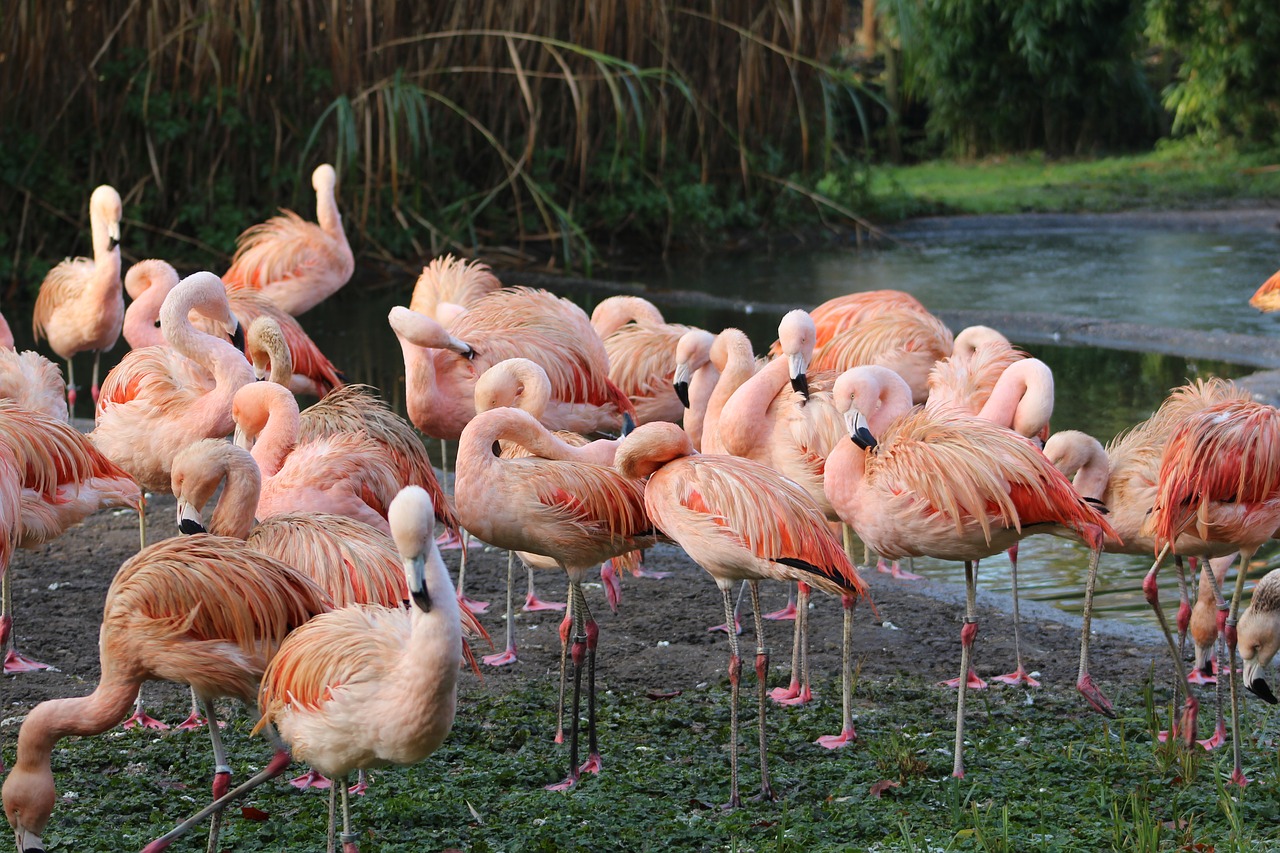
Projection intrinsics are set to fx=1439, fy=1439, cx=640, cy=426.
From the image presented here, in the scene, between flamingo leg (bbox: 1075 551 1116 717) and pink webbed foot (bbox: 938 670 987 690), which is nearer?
flamingo leg (bbox: 1075 551 1116 717)

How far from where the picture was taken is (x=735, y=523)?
12.4 ft

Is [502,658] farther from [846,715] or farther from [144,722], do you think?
[846,715]

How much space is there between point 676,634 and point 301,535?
1661 millimetres

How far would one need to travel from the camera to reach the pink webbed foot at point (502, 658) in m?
4.86

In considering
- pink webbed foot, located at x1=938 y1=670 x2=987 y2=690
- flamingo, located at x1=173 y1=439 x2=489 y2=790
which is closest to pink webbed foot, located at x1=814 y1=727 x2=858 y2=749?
pink webbed foot, located at x1=938 y1=670 x2=987 y2=690

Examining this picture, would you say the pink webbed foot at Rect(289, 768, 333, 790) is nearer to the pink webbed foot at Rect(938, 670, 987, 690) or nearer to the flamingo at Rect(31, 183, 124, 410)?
the pink webbed foot at Rect(938, 670, 987, 690)

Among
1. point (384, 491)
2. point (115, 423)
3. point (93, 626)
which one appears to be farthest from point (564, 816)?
point (115, 423)

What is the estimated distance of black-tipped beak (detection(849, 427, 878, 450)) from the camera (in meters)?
4.26

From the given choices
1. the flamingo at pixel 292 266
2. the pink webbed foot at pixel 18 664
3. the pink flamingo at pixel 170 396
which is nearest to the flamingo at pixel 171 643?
the pink webbed foot at pixel 18 664

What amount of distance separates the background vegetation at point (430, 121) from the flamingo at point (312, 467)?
599cm

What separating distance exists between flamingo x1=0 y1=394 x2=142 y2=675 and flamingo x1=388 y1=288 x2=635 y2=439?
134 centimetres

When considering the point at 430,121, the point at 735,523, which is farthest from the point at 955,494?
the point at 430,121

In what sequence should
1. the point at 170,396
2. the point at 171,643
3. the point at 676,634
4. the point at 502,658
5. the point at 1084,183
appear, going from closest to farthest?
the point at 171,643 → the point at 502,658 → the point at 676,634 → the point at 170,396 → the point at 1084,183

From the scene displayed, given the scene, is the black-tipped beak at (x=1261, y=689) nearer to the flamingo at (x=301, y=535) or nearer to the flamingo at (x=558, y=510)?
the flamingo at (x=558, y=510)
